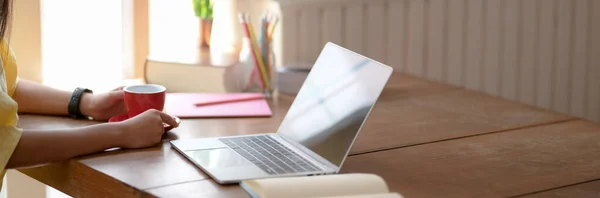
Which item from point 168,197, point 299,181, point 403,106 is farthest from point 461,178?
point 403,106

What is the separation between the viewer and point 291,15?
8.19 ft

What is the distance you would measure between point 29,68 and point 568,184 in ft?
4.48

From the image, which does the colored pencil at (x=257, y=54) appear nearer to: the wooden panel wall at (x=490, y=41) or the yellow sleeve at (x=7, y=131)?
the wooden panel wall at (x=490, y=41)

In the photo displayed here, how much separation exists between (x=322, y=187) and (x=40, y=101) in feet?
2.45

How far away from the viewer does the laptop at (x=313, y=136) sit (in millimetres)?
1305

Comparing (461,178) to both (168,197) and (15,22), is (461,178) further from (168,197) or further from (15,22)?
(15,22)

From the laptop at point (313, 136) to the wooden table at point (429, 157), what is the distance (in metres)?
0.04

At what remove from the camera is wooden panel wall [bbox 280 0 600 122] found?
262cm

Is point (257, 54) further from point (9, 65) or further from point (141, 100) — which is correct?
point (9, 65)

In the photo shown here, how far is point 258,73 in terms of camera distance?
200cm

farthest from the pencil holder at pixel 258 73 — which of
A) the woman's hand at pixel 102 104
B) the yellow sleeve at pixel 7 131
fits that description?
the yellow sleeve at pixel 7 131

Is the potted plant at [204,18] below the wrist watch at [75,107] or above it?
above

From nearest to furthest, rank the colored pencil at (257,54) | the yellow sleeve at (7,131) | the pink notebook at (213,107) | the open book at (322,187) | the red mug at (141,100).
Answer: the open book at (322,187) → the yellow sleeve at (7,131) → the red mug at (141,100) → the pink notebook at (213,107) → the colored pencil at (257,54)

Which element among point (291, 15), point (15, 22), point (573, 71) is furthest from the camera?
point (573, 71)
